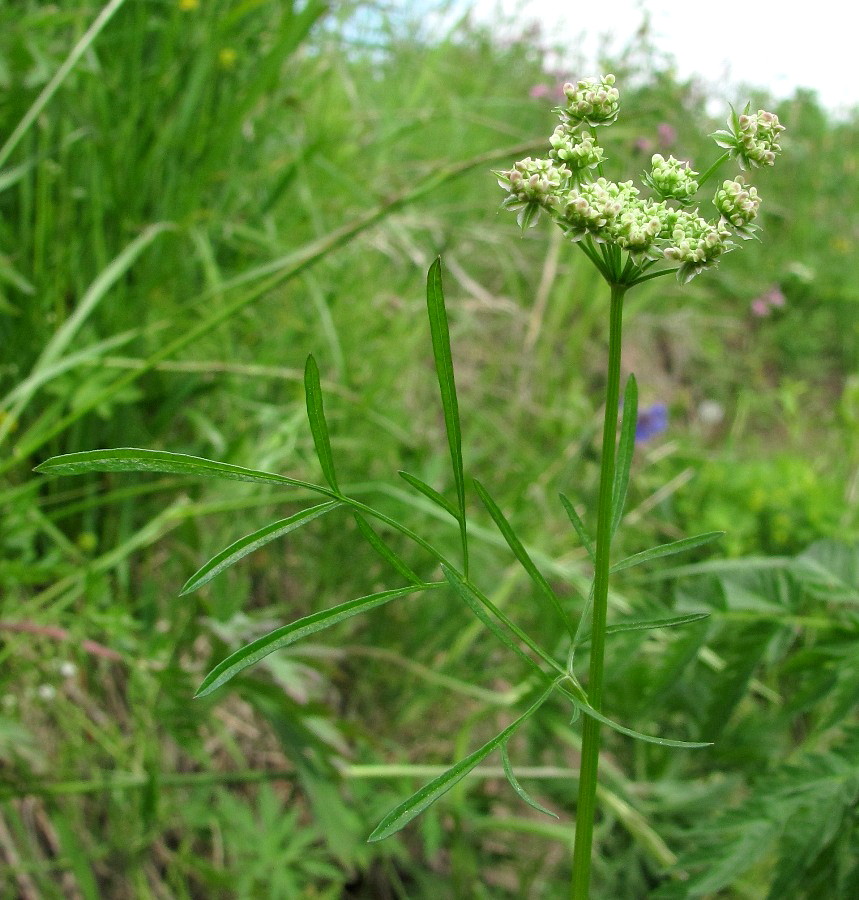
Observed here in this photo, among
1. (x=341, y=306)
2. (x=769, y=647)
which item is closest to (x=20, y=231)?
(x=341, y=306)

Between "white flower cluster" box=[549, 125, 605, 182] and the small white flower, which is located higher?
"white flower cluster" box=[549, 125, 605, 182]

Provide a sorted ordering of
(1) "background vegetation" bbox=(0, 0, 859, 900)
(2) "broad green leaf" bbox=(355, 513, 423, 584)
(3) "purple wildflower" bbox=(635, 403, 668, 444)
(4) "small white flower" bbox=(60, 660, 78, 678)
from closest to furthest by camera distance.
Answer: (2) "broad green leaf" bbox=(355, 513, 423, 584), (1) "background vegetation" bbox=(0, 0, 859, 900), (4) "small white flower" bbox=(60, 660, 78, 678), (3) "purple wildflower" bbox=(635, 403, 668, 444)

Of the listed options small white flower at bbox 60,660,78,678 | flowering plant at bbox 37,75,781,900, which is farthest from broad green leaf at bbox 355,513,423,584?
small white flower at bbox 60,660,78,678

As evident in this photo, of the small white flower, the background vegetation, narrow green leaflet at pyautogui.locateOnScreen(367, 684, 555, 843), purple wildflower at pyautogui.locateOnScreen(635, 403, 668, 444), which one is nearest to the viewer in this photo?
narrow green leaflet at pyautogui.locateOnScreen(367, 684, 555, 843)

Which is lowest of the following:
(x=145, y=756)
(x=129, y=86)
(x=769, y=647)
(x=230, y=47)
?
(x=145, y=756)

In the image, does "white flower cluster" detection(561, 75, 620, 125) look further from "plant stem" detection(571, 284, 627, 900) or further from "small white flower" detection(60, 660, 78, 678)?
"small white flower" detection(60, 660, 78, 678)

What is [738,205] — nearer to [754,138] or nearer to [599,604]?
[754,138]

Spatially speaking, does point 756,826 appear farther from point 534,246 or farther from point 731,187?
point 534,246

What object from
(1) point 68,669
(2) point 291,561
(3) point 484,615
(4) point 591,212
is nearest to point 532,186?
(4) point 591,212
